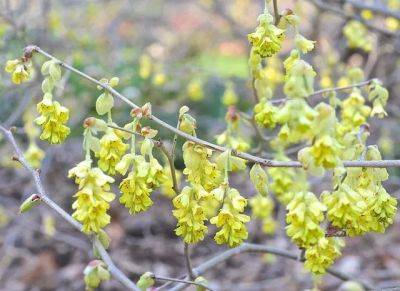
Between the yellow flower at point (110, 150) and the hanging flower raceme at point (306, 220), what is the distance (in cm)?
45

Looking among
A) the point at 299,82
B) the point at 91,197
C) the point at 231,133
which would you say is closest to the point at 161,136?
the point at 231,133

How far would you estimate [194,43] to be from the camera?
27.6ft

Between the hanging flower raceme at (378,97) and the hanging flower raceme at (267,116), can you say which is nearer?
the hanging flower raceme at (267,116)

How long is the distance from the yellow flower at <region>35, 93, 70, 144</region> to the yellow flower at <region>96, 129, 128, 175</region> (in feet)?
0.39

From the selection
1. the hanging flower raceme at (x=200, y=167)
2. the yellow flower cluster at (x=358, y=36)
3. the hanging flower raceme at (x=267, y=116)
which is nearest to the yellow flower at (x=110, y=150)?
the hanging flower raceme at (x=200, y=167)

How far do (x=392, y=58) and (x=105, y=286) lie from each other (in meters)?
2.66

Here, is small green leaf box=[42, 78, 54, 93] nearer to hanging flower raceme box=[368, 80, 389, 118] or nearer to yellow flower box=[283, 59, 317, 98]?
yellow flower box=[283, 59, 317, 98]

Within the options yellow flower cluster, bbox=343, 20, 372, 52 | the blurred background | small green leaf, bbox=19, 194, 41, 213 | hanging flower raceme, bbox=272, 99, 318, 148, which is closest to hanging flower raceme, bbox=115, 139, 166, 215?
small green leaf, bbox=19, 194, 41, 213

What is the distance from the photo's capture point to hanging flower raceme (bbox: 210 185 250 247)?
1509 millimetres

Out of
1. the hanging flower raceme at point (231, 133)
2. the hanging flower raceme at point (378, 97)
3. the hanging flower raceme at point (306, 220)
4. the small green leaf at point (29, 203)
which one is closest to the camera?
the hanging flower raceme at point (306, 220)

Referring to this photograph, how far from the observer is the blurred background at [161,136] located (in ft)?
11.6

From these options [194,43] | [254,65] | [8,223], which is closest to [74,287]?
[8,223]

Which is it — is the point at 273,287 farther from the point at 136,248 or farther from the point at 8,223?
the point at 8,223

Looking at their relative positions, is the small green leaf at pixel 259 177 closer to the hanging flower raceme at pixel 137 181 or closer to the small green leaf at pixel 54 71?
the hanging flower raceme at pixel 137 181
